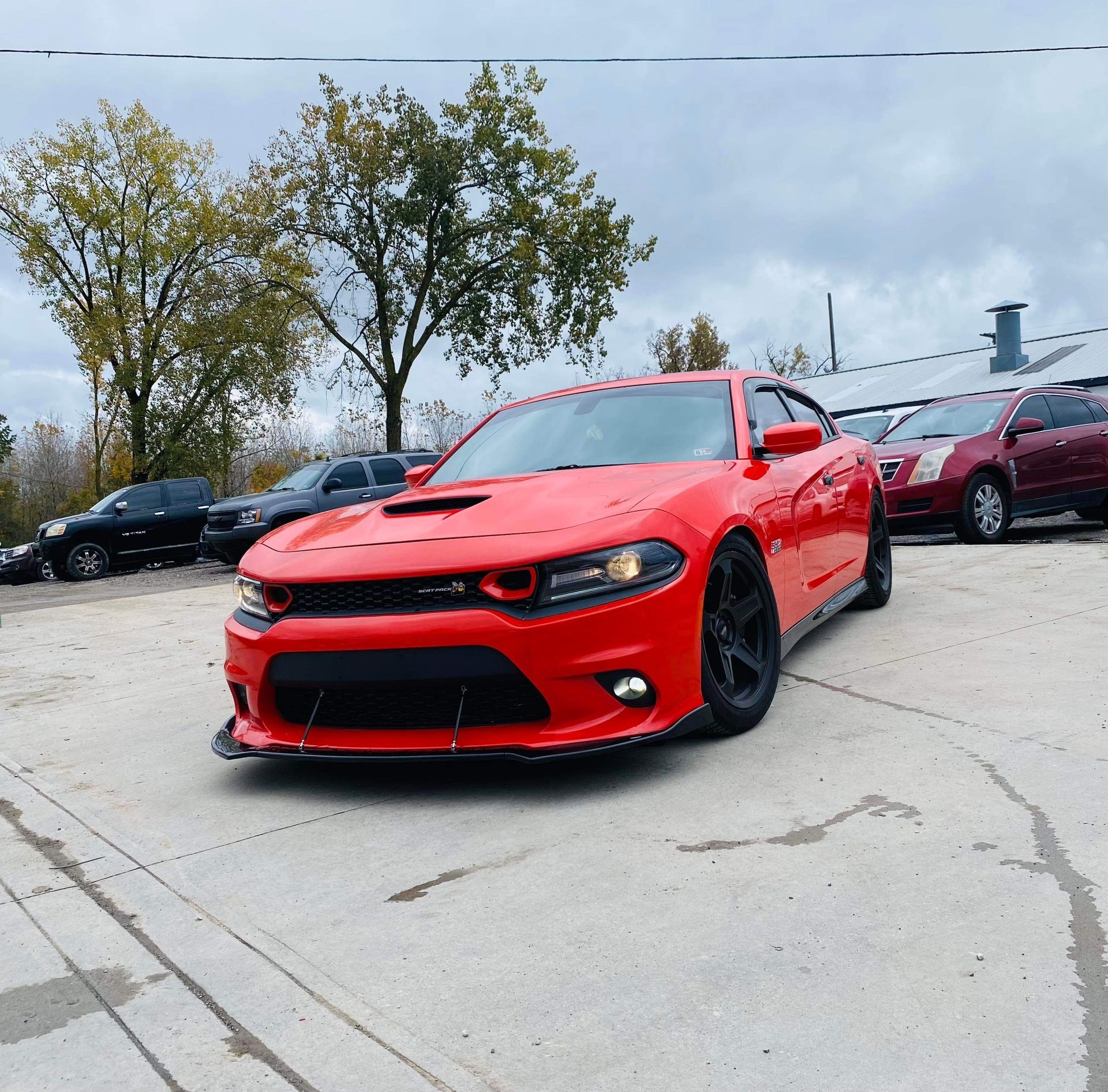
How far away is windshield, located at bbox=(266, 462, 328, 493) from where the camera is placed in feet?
51.6

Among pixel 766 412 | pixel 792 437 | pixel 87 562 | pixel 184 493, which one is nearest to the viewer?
pixel 792 437

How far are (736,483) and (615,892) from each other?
2016 mm

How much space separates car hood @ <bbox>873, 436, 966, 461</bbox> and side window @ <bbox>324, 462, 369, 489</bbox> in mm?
7814

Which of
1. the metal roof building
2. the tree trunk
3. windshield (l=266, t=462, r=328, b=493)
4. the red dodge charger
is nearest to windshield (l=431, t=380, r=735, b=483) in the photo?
the red dodge charger

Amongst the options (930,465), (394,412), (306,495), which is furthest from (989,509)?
(394,412)

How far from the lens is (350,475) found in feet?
52.8

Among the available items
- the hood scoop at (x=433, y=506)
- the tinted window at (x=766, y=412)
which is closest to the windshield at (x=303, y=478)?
→ the tinted window at (x=766, y=412)

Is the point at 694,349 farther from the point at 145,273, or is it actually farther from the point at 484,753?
the point at 484,753

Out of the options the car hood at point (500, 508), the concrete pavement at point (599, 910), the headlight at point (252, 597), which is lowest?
the concrete pavement at point (599, 910)

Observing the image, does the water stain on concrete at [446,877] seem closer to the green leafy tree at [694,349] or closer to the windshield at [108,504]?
the windshield at [108,504]

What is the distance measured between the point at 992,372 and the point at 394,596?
30697mm

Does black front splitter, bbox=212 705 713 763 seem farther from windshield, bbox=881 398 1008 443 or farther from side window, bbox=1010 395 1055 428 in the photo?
side window, bbox=1010 395 1055 428

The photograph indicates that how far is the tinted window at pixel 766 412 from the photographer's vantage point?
5.00 meters

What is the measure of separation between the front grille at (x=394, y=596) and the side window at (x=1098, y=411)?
10381 millimetres
